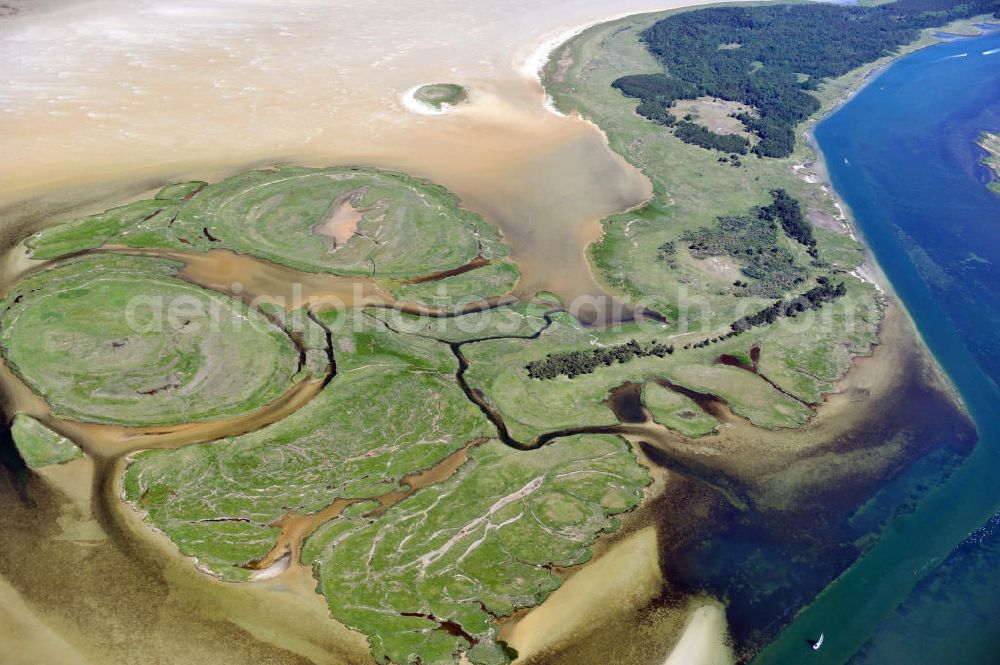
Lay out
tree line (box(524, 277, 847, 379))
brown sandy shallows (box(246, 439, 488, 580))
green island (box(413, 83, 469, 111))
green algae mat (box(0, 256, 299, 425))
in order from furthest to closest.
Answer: green island (box(413, 83, 469, 111)) → tree line (box(524, 277, 847, 379)) → green algae mat (box(0, 256, 299, 425)) → brown sandy shallows (box(246, 439, 488, 580))

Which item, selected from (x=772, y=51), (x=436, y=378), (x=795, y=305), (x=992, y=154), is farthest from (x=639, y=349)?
(x=772, y=51)

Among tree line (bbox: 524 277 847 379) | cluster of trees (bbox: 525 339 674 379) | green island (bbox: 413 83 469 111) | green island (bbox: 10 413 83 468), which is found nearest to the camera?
green island (bbox: 10 413 83 468)

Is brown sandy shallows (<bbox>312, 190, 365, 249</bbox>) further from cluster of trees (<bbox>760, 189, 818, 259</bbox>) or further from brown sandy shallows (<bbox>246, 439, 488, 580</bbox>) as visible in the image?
cluster of trees (<bbox>760, 189, 818, 259</bbox>)

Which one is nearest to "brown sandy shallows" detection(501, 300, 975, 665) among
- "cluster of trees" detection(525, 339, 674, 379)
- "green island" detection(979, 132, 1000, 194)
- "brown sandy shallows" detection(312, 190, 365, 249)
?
"cluster of trees" detection(525, 339, 674, 379)

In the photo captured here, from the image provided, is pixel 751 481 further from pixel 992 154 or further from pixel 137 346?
pixel 992 154

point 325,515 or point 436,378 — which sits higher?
point 325,515

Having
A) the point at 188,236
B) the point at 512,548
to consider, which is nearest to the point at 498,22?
the point at 188,236

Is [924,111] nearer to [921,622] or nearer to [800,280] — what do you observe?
[800,280]
